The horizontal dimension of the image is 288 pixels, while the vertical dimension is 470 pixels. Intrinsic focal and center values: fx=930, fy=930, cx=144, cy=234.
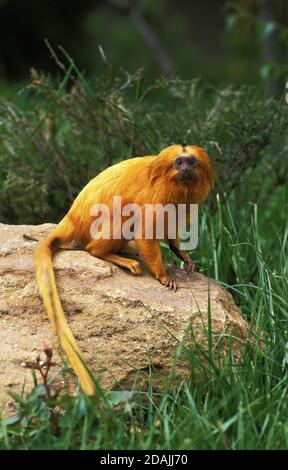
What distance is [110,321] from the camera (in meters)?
3.93

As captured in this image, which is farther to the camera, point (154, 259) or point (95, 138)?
point (95, 138)

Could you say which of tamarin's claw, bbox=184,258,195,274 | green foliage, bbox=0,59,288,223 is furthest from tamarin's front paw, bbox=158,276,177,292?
green foliage, bbox=0,59,288,223

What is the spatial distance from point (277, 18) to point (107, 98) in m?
4.19

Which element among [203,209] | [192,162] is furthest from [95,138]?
[192,162]

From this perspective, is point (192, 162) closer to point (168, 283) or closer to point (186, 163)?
point (186, 163)

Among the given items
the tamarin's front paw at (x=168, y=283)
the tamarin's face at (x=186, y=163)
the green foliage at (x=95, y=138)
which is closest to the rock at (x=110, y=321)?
the tamarin's front paw at (x=168, y=283)

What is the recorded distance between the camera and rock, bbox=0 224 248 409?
3.86 m

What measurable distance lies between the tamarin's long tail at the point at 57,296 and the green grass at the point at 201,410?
17 cm

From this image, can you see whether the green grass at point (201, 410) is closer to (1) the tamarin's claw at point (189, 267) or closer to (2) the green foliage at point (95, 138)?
(1) the tamarin's claw at point (189, 267)

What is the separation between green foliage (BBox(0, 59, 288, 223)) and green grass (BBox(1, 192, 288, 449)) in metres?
1.35

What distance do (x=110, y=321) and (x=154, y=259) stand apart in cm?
43

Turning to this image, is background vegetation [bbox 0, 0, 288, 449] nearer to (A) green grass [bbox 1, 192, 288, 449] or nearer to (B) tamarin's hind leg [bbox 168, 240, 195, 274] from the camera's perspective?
(A) green grass [bbox 1, 192, 288, 449]
